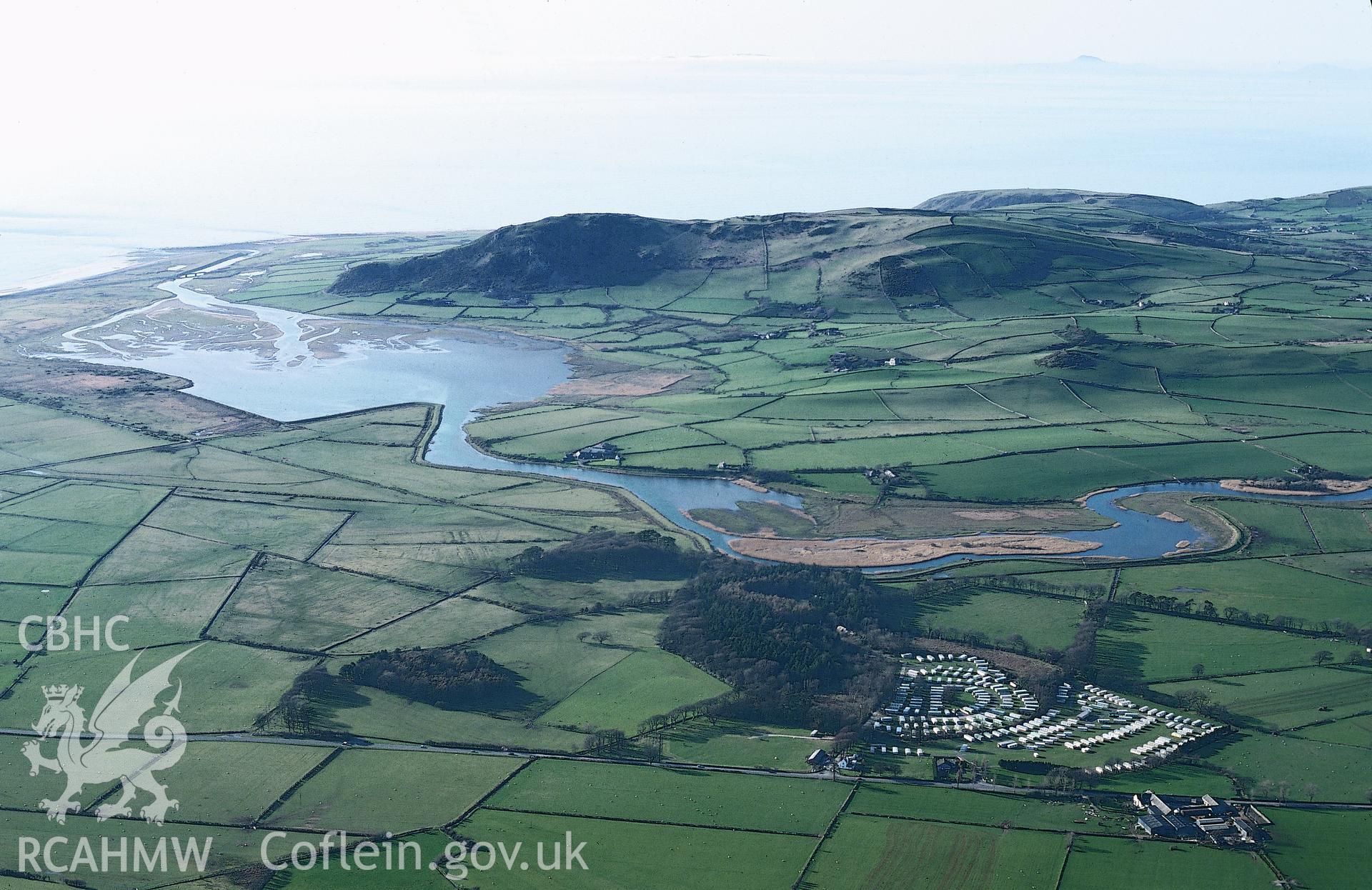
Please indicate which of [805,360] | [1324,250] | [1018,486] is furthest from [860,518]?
[1324,250]

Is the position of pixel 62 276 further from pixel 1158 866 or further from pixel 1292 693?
pixel 1158 866

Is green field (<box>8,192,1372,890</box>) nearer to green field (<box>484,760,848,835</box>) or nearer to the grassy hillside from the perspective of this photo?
green field (<box>484,760,848,835</box>)

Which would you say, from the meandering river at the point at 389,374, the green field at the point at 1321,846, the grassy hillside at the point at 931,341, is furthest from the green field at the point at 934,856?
the grassy hillside at the point at 931,341

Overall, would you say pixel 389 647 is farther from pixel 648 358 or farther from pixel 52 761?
pixel 648 358

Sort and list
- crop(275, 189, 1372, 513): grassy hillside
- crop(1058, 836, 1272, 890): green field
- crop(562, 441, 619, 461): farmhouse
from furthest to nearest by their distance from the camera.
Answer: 1. crop(562, 441, 619, 461): farmhouse
2. crop(275, 189, 1372, 513): grassy hillside
3. crop(1058, 836, 1272, 890): green field

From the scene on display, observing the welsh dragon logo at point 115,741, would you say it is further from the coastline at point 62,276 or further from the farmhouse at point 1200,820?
the coastline at point 62,276

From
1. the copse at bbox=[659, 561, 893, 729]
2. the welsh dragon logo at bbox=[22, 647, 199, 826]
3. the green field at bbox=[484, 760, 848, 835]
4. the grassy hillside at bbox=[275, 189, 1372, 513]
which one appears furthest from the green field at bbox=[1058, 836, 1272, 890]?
the grassy hillside at bbox=[275, 189, 1372, 513]
